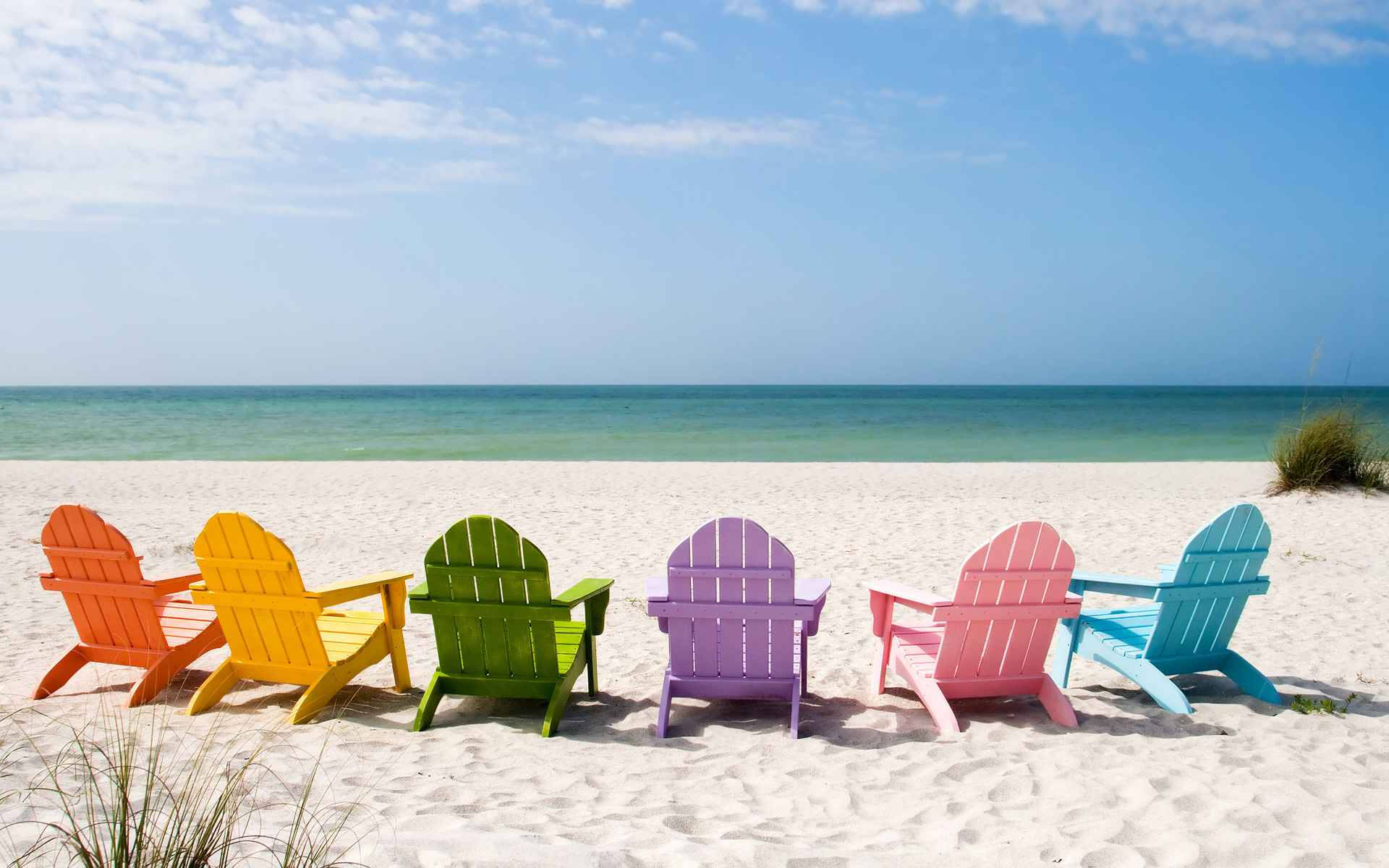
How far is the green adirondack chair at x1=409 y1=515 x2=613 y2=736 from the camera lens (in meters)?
3.71

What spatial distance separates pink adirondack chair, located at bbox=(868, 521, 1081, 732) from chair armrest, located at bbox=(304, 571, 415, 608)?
8.39 ft

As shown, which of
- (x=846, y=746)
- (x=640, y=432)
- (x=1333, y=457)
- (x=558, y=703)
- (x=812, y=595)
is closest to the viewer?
(x=846, y=746)

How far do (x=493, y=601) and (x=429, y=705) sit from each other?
1.97ft

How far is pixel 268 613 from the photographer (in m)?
3.87

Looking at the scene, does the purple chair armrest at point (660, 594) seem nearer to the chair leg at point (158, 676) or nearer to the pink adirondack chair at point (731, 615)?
the pink adirondack chair at point (731, 615)

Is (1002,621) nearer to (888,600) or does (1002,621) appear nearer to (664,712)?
(888,600)

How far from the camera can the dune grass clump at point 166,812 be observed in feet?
6.22

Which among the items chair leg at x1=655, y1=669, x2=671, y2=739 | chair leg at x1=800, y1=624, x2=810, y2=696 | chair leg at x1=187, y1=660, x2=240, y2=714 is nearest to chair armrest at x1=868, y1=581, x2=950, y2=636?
chair leg at x1=800, y1=624, x2=810, y2=696

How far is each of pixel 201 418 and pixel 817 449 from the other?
29368 mm

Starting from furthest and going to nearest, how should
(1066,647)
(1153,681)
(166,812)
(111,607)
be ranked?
(1066,647)
(111,607)
(1153,681)
(166,812)

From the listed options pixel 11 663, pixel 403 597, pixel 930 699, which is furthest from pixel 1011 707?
pixel 11 663

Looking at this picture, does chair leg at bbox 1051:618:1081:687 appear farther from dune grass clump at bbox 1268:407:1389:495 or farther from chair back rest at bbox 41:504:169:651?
dune grass clump at bbox 1268:407:1389:495

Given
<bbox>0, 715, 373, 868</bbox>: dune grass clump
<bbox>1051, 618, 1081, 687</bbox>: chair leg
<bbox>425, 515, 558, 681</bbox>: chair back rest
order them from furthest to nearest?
<bbox>1051, 618, 1081, 687</bbox>: chair leg → <bbox>425, 515, 558, 681</bbox>: chair back rest → <bbox>0, 715, 373, 868</bbox>: dune grass clump

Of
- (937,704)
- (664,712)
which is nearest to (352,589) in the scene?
(664,712)
